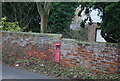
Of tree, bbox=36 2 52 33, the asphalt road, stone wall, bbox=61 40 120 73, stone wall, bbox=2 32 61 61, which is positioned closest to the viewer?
stone wall, bbox=61 40 120 73

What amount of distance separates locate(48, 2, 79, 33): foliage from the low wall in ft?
10.8

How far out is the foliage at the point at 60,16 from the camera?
11.2 m

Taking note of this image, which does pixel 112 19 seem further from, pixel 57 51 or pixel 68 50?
pixel 57 51

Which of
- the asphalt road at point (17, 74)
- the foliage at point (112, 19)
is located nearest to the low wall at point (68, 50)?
the foliage at point (112, 19)

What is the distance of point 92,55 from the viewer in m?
5.87

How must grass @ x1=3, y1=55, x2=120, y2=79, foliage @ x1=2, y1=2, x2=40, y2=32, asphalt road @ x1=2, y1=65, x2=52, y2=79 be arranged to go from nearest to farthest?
grass @ x1=3, y1=55, x2=120, y2=79, asphalt road @ x1=2, y1=65, x2=52, y2=79, foliage @ x1=2, y1=2, x2=40, y2=32

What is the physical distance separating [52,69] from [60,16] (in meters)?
5.73

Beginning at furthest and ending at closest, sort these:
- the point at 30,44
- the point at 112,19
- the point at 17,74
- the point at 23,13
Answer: the point at 23,13
the point at 30,44
the point at 17,74
the point at 112,19

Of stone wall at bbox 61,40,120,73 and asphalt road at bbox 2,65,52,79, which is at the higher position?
stone wall at bbox 61,40,120,73

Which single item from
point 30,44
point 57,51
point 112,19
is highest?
point 112,19

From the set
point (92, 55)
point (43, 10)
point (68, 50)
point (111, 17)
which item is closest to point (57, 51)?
point (68, 50)

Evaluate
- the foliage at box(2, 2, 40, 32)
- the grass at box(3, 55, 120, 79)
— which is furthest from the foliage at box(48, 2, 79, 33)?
the grass at box(3, 55, 120, 79)

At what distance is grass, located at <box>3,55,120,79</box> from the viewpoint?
553 centimetres

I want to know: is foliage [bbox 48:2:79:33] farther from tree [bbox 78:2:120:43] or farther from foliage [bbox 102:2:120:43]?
foliage [bbox 102:2:120:43]
